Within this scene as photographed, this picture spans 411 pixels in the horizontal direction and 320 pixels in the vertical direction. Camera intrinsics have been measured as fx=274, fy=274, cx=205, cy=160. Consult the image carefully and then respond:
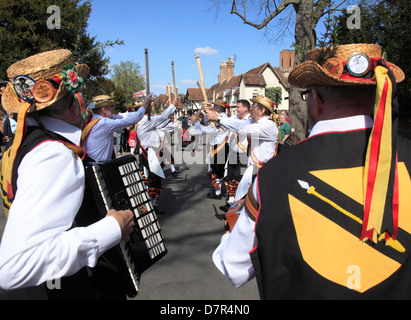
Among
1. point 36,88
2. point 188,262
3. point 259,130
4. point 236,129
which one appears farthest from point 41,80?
point 236,129

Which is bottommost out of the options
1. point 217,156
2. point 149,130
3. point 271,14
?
point 217,156

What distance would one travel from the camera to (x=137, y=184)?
1.79m

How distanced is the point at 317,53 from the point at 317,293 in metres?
1.07

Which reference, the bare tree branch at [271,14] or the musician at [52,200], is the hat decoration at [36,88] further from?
the bare tree branch at [271,14]

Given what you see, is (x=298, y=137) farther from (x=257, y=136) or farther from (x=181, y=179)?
(x=181, y=179)

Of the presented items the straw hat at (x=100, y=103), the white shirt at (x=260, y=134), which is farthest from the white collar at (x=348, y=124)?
the straw hat at (x=100, y=103)

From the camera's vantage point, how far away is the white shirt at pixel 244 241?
1162 mm

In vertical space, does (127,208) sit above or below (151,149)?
above

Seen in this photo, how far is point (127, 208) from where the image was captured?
64.3 inches

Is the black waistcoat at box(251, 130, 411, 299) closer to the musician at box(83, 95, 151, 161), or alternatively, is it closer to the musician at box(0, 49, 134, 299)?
the musician at box(0, 49, 134, 299)

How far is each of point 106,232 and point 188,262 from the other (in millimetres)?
2703

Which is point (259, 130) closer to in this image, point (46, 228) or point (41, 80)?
point (41, 80)

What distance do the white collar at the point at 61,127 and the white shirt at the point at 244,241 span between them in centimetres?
99

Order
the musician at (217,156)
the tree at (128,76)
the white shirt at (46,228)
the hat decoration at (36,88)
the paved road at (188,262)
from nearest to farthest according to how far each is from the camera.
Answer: the white shirt at (46,228), the hat decoration at (36,88), the paved road at (188,262), the musician at (217,156), the tree at (128,76)
